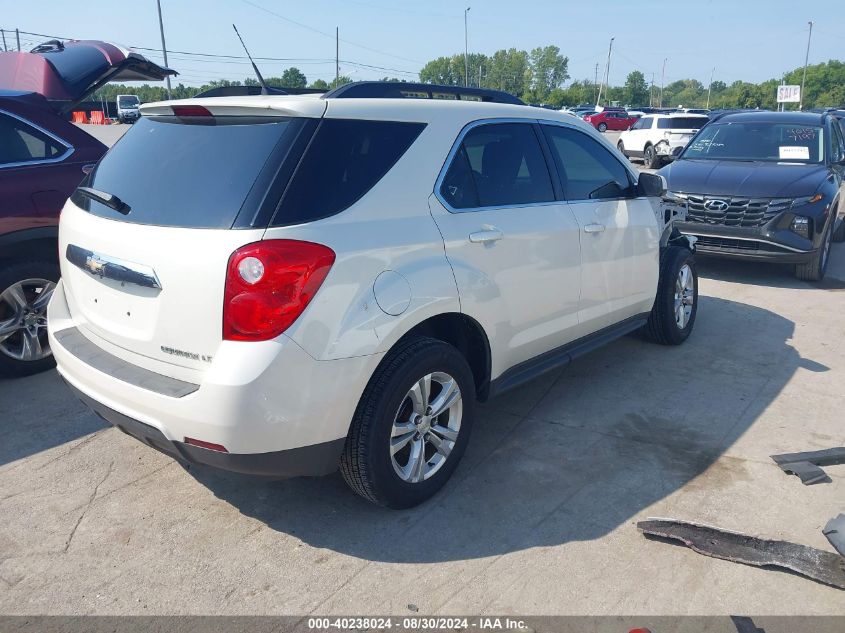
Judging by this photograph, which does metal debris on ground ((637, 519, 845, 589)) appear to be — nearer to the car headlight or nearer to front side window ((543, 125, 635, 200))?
front side window ((543, 125, 635, 200))

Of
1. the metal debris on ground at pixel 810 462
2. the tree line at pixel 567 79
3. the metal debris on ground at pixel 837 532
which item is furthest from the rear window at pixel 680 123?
the tree line at pixel 567 79

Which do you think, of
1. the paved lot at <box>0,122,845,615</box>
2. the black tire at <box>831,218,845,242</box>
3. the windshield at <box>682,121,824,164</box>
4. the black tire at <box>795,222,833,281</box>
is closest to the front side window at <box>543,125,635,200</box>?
the paved lot at <box>0,122,845,615</box>

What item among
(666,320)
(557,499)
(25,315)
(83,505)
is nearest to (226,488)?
(83,505)

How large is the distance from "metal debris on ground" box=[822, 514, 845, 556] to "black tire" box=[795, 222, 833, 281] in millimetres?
5203

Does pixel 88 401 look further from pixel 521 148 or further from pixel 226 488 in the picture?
pixel 521 148

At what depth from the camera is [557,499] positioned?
11.2 feet

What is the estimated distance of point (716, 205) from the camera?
768 centimetres

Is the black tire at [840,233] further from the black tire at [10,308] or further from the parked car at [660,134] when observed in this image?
the parked car at [660,134]

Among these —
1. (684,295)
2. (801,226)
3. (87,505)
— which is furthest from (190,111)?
(801,226)

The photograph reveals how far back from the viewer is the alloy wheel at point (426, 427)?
3.17 meters

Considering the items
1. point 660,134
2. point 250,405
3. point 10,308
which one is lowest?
point 10,308

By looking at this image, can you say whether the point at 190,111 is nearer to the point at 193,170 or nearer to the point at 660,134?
the point at 193,170

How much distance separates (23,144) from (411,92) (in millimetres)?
2899

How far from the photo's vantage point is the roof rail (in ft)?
10.8
